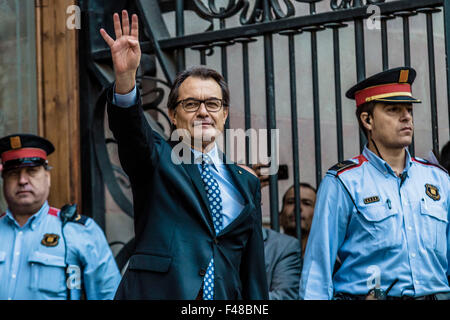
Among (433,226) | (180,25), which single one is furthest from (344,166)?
(180,25)

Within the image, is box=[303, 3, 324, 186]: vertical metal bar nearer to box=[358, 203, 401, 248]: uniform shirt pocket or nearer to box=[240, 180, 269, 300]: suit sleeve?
box=[358, 203, 401, 248]: uniform shirt pocket

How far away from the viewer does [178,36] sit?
5.52 meters

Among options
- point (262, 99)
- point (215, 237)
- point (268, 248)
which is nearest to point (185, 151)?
point (215, 237)

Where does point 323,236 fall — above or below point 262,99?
below

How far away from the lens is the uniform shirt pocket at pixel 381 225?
4.06 m

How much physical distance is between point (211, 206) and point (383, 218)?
1105mm

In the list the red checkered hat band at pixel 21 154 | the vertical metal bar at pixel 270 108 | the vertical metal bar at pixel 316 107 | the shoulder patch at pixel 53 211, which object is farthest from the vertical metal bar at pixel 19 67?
the vertical metal bar at pixel 316 107

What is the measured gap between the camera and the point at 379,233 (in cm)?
409

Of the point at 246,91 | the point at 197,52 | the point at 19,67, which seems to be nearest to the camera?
the point at 246,91

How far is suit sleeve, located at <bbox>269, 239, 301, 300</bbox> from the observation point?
4.88 meters

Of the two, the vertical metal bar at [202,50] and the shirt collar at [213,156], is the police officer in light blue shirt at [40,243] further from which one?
the shirt collar at [213,156]

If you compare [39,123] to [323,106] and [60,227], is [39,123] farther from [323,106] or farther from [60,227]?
[323,106]

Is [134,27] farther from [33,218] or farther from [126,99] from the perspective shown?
[33,218]
